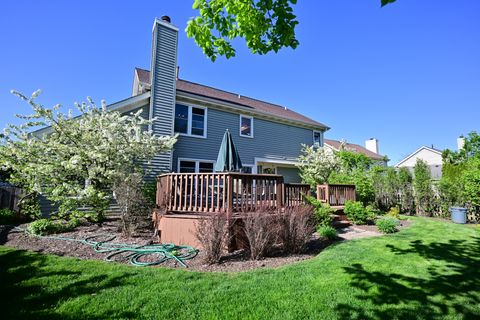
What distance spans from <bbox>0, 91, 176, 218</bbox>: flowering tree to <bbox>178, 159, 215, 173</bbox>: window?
357cm

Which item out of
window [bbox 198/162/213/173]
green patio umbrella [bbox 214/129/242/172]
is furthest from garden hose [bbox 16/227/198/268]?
window [bbox 198/162/213/173]

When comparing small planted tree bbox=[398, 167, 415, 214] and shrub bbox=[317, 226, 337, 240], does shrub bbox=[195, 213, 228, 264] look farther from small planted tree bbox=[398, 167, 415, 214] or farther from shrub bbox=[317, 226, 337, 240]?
small planted tree bbox=[398, 167, 415, 214]

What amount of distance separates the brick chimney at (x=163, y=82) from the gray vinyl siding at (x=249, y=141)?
1017mm

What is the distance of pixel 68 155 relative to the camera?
7.46m

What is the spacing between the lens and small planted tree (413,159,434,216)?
12219 millimetres

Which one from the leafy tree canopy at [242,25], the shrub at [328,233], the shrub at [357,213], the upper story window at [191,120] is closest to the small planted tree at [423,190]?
the shrub at [357,213]

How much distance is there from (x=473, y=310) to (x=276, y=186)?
4597 mm

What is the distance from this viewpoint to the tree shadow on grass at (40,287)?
2695 millimetres

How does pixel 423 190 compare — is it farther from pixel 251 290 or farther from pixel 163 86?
pixel 163 86

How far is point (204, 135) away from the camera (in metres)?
12.4

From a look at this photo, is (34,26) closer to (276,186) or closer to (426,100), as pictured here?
(276,186)

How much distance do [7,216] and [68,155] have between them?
10.9 feet

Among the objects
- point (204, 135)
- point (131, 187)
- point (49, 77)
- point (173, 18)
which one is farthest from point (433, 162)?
point (49, 77)

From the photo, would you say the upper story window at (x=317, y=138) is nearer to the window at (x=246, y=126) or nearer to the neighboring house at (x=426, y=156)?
the window at (x=246, y=126)
